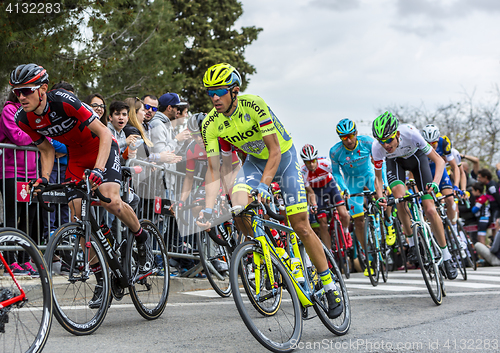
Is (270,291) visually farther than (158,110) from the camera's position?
No

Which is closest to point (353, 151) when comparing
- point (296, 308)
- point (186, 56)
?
point (296, 308)

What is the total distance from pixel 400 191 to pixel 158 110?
4.07 metres

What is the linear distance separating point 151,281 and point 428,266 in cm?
327

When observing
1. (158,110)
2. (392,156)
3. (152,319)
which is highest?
(158,110)

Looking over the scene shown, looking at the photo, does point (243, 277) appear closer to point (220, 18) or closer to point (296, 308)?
point (296, 308)

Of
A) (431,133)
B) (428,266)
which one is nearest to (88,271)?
(428,266)

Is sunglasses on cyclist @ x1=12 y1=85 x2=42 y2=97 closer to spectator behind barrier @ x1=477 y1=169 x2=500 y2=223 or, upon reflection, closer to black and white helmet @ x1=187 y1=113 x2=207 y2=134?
black and white helmet @ x1=187 y1=113 x2=207 y2=134

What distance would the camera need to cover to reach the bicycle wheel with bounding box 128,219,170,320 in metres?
4.58

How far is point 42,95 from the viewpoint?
4.06 metres

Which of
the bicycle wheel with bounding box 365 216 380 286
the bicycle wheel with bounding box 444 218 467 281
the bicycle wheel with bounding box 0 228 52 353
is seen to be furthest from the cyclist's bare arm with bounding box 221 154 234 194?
the bicycle wheel with bounding box 444 218 467 281

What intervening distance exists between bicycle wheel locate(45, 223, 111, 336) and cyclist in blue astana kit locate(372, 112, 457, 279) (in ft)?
12.6

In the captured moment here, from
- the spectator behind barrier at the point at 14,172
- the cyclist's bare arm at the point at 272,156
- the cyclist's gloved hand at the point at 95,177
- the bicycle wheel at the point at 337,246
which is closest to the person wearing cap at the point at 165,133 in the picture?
the spectator behind barrier at the point at 14,172

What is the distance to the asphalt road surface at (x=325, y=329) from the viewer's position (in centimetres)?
362

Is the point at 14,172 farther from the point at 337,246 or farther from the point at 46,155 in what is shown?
the point at 337,246
